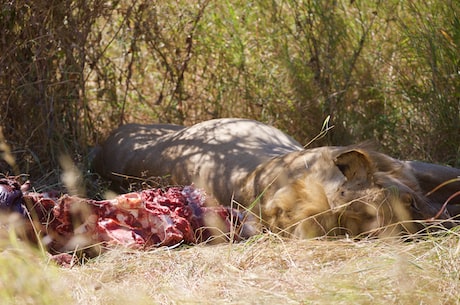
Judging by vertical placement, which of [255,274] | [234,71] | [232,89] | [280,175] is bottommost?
[255,274]

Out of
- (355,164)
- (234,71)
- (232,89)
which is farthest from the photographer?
(234,71)

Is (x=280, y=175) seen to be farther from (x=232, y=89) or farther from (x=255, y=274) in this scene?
(x=232, y=89)

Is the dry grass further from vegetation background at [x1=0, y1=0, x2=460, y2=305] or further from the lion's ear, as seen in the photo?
the lion's ear

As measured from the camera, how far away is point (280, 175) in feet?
13.9

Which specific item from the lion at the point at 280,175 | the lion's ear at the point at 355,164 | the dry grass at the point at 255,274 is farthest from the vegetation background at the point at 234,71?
the dry grass at the point at 255,274

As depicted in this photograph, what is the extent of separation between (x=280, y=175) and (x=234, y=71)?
2.13m

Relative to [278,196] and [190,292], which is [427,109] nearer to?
[278,196]

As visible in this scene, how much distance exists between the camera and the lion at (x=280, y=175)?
379 cm

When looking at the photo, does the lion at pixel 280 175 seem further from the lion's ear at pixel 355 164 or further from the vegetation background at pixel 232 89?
the vegetation background at pixel 232 89

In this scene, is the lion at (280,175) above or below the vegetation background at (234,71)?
below

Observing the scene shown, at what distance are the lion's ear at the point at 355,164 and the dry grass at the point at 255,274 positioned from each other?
351 mm

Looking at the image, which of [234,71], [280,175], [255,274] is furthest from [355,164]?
[234,71]

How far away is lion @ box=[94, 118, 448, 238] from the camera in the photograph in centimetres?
379

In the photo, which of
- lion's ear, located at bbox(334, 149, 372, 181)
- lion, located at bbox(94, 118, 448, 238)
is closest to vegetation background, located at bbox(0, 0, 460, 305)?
lion, located at bbox(94, 118, 448, 238)
